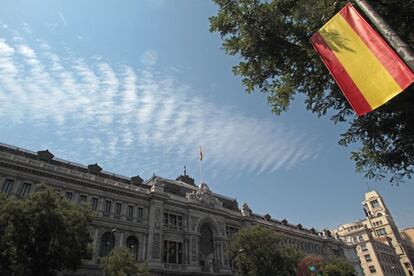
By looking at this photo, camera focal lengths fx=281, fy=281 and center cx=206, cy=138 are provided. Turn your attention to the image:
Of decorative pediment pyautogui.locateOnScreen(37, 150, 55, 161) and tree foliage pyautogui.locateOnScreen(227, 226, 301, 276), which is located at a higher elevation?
decorative pediment pyautogui.locateOnScreen(37, 150, 55, 161)

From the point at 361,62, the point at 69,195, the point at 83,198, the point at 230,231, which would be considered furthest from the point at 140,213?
the point at 361,62

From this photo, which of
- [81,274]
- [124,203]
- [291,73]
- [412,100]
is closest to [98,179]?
[124,203]

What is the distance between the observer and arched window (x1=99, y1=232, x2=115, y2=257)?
31.0m

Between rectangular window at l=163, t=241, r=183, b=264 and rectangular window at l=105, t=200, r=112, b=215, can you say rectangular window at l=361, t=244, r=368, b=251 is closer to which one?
rectangular window at l=163, t=241, r=183, b=264

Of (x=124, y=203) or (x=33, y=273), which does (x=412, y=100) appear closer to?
(x=33, y=273)

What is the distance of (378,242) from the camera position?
270 feet

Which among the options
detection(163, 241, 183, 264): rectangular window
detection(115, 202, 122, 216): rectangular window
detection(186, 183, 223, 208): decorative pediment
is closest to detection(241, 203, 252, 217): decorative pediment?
detection(186, 183, 223, 208): decorative pediment

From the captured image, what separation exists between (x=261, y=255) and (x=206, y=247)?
11.3 meters

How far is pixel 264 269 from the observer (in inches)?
1245

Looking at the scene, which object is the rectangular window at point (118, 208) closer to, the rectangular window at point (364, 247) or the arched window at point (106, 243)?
the arched window at point (106, 243)

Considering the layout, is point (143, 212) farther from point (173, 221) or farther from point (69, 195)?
point (69, 195)

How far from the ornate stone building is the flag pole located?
28.4 metres

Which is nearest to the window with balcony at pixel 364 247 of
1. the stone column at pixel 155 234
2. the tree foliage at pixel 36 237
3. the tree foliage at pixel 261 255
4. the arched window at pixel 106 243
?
the tree foliage at pixel 261 255

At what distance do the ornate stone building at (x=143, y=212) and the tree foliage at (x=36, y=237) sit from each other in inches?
362
